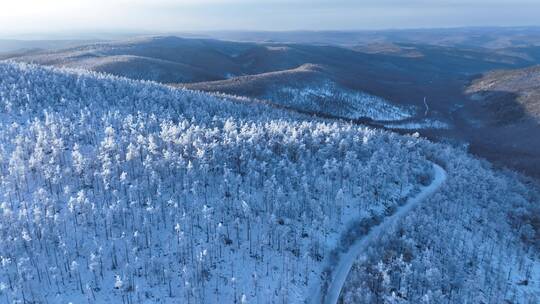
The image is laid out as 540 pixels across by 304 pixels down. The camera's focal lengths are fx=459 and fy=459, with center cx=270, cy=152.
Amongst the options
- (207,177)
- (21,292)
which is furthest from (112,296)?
(207,177)

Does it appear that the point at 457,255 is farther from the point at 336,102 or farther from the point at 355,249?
the point at 336,102

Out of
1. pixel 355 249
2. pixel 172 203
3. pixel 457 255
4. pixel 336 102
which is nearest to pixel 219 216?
pixel 172 203

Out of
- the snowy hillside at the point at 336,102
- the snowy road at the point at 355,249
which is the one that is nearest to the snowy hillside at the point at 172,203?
the snowy road at the point at 355,249

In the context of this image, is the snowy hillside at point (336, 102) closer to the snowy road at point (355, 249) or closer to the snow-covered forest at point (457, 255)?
the snowy road at point (355, 249)

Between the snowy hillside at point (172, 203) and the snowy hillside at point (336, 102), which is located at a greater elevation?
the snowy hillside at point (172, 203)

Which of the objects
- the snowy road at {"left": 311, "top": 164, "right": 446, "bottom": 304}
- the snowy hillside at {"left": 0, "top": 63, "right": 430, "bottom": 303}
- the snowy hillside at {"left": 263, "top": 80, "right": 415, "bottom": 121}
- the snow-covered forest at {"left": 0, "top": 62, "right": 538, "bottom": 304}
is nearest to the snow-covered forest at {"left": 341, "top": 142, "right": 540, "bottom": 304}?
the snow-covered forest at {"left": 0, "top": 62, "right": 538, "bottom": 304}

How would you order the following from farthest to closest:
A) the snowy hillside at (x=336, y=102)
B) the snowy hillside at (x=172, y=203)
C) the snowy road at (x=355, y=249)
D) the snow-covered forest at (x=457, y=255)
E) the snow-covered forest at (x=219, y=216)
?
the snowy hillside at (x=336, y=102), the snow-covered forest at (x=457, y=255), the snowy road at (x=355, y=249), the snow-covered forest at (x=219, y=216), the snowy hillside at (x=172, y=203)
